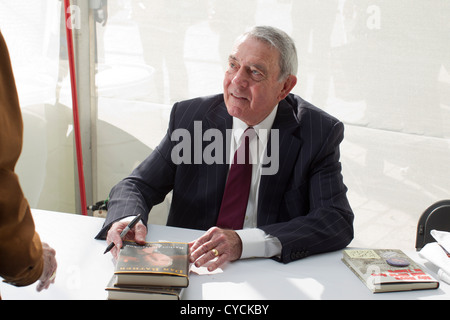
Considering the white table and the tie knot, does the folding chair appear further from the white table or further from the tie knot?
the tie knot

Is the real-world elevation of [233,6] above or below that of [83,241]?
above

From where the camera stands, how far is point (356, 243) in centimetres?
313

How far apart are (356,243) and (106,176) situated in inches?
75.0

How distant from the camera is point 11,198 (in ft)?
2.76

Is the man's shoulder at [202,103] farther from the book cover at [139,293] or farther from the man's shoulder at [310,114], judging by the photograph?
the book cover at [139,293]

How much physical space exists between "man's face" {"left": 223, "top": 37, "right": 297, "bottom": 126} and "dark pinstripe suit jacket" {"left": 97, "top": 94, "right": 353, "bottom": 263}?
123 mm

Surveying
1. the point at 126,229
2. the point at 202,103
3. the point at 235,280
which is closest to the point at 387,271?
the point at 235,280

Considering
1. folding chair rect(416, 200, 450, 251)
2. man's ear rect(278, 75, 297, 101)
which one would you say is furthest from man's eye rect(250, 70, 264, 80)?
folding chair rect(416, 200, 450, 251)

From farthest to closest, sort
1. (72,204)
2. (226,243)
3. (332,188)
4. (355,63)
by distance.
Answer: (72,204) < (355,63) < (332,188) < (226,243)

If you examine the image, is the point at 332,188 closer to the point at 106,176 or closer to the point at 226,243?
the point at 226,243

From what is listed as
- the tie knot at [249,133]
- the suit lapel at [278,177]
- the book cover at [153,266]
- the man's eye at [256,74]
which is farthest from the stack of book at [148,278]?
the man's eye at [256,74]

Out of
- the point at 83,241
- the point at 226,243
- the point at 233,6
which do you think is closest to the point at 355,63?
the point at 233,6

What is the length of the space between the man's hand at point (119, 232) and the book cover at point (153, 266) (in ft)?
0.18
